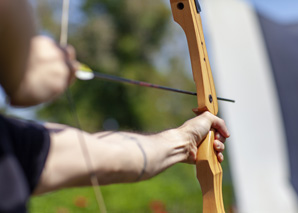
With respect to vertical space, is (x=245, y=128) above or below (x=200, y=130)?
below

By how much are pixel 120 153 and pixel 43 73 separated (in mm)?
300

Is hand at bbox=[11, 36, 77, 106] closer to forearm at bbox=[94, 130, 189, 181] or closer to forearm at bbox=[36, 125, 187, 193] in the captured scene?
forearm at bbox=[36, 125, 187, 193]

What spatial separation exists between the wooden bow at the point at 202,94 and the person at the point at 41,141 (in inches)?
7.8

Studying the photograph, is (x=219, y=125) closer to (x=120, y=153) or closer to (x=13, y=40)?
(x=120, y=153)

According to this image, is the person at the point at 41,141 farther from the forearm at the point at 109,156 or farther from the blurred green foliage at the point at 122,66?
the blurred green foliage at the point at 122,66

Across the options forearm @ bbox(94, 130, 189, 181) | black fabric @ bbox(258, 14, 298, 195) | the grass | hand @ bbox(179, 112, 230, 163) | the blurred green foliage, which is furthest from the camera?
the blurred green foliage

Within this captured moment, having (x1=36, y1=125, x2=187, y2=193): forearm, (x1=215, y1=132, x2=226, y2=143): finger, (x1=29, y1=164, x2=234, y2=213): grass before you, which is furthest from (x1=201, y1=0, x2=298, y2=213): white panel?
(x1=36, y1=125, x2=187, y2=193): forearm

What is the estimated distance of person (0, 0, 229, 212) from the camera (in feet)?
2.10

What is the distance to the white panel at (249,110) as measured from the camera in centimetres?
333

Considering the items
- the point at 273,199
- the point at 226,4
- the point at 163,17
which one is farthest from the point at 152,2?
the point at 273,199

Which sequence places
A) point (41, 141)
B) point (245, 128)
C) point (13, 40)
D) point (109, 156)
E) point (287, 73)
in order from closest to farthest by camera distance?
point (13, 40) → point (41, 141) → point (109, 156) → point (245, 128) → point (287, 73)

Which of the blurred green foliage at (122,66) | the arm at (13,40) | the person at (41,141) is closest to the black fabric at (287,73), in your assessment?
the person at (41,141)

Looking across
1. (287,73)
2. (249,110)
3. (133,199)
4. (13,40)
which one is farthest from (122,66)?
(13,40)

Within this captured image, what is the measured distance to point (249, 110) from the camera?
3406 mm
